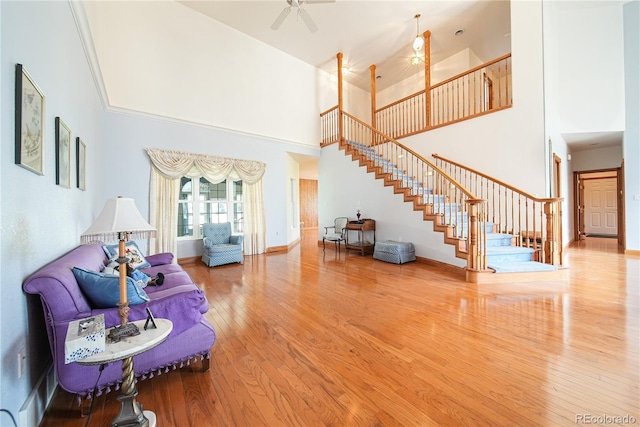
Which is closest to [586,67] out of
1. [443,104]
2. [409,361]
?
[443,104]

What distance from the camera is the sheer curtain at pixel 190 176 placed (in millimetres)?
4773

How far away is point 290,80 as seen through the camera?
6.93 m

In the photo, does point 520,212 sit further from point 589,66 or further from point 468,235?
point 589,66

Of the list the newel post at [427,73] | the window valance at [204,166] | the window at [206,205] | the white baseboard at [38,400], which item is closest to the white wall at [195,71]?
the window valance at [204,166]

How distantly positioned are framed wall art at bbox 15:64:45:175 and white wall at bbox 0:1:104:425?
3 centimetres

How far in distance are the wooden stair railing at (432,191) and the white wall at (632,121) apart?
11.1 feet

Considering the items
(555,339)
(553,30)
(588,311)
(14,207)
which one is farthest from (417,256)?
(553,30)

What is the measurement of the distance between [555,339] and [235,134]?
6.18 m

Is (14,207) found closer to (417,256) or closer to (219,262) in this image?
(219,262)

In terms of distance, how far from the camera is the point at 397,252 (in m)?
4.86

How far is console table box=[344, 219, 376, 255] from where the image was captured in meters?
5.84

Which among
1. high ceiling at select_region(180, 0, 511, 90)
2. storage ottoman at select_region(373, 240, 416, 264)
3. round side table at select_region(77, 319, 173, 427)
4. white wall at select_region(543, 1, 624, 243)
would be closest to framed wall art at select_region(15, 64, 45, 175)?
round side table at select_region(77, 319, 173, 427)

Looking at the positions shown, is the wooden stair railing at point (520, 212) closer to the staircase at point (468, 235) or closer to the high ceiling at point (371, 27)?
the staircase at point (468, 235)

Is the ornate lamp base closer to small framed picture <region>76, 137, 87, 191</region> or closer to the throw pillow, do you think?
the throw pillow
